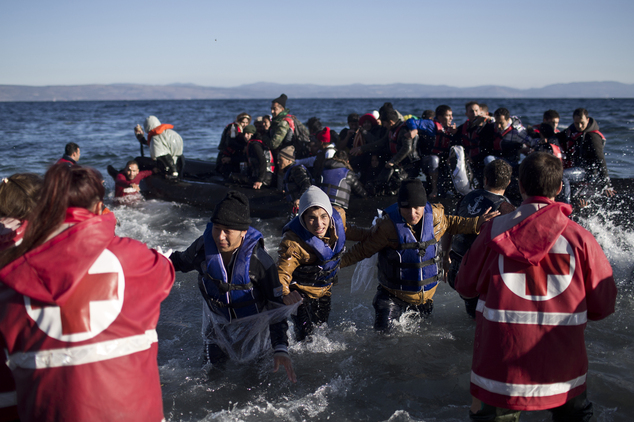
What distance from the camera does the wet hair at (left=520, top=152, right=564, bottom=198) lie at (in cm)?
217

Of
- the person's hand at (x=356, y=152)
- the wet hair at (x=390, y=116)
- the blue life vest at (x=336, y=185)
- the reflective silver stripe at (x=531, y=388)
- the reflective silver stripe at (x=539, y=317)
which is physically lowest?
the reflective silver stripe at (x=531, y=388)

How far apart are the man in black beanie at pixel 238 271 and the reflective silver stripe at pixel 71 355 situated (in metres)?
1.22

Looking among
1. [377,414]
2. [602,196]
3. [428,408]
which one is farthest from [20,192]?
[602,196]

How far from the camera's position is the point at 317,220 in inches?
140

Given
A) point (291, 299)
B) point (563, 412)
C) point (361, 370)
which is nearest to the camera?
point (563, 412)

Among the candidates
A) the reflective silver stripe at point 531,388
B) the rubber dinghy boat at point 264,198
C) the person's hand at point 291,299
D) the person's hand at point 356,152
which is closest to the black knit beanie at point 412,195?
the person's hand at point 291,299

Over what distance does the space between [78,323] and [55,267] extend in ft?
0.71

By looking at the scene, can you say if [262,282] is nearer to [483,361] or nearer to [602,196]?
[483,361]

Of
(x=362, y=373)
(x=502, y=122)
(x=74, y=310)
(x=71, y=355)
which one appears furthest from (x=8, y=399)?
(x=502, y=122)

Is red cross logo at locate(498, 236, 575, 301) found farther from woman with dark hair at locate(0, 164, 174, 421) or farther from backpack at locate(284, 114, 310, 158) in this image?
backpack at locate(284, 114, 310, 158)

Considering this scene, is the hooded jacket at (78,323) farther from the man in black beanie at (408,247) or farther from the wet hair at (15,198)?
the man in black beanie at (408,247)

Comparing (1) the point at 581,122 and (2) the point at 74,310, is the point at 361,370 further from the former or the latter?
(1) the point at 581,122

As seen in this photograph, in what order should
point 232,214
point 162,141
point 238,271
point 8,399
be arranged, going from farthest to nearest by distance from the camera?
point 162,141 < point 238,271 < point 232,214 < point 8,399

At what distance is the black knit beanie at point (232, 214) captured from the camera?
2861mm
